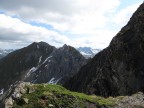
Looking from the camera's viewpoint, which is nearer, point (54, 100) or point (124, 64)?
point (54, 100)

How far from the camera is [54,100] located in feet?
104

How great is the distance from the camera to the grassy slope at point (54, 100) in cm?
3131

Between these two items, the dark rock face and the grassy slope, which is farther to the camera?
the dark rock face

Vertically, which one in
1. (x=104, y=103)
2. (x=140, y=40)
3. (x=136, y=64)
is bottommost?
(x=104, y=103)

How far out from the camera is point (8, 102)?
30312mm

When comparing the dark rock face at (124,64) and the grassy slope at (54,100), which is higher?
the dark rock face at (124,64)

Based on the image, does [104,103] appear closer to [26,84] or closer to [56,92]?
[56,92]

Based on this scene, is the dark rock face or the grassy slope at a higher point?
the dark rock face

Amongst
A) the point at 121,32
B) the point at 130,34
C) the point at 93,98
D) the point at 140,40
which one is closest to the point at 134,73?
the point at 140,40

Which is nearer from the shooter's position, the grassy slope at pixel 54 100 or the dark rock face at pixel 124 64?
the grassy slope at pixel 54 100

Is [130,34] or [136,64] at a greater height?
[130,34]

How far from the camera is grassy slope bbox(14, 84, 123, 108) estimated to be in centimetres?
3131

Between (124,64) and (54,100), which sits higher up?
(124,64)

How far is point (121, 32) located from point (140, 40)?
17.5 m
